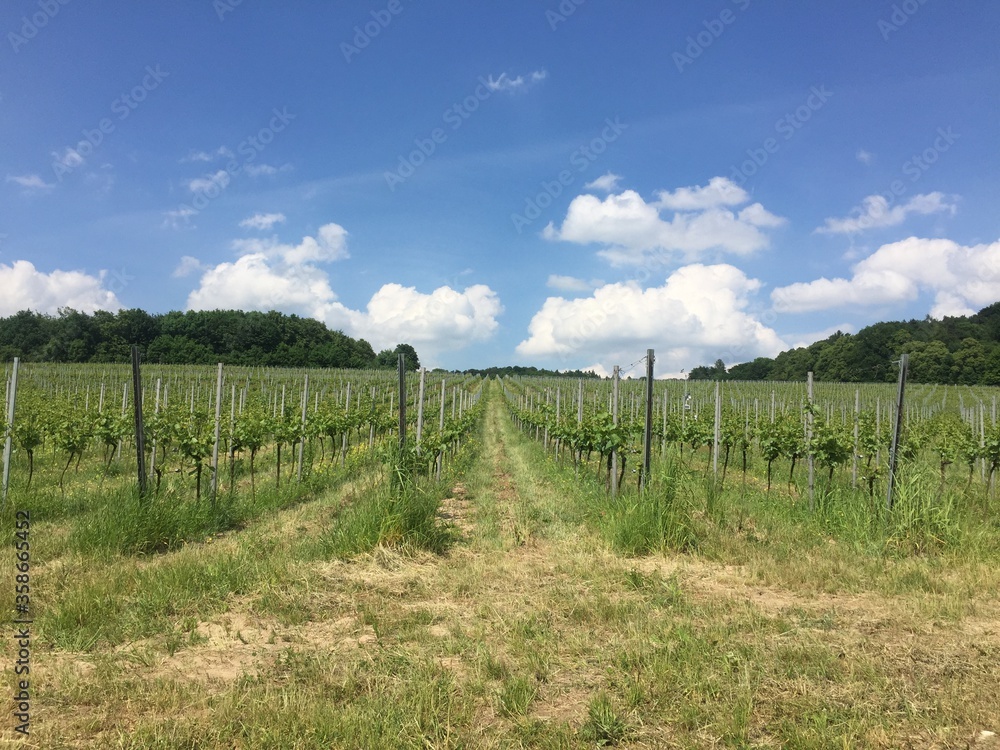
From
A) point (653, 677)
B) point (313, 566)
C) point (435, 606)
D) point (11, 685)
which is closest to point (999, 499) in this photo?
point (653, 677)

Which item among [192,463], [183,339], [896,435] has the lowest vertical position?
[192,463]

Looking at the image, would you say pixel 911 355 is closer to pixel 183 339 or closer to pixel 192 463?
pixel 192 463

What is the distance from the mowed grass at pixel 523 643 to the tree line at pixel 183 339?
53.5 meters

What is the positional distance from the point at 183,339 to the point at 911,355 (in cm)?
8333

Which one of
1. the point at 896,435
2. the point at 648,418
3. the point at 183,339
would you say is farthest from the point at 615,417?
the point at 183,339

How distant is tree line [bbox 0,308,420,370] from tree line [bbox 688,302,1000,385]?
56.6 meters

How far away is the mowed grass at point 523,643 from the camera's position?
9.78 feet

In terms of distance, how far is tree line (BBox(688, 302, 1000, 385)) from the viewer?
207 ft

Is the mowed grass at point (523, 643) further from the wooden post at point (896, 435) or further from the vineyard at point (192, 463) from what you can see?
the wooden post at point (896, 435)

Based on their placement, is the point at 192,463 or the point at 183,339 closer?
the point at 192,463

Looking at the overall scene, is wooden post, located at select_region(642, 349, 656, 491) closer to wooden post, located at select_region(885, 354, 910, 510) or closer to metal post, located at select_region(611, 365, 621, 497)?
metal post, located at select_region(611, 365, 621, 497)

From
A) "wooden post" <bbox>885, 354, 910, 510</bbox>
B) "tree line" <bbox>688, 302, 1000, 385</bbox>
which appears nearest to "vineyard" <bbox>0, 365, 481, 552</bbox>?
"wooden post" <bbox>885, 354, 910, 510</bbox>

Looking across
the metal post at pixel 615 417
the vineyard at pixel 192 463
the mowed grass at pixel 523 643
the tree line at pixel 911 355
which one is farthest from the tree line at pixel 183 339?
the tree line at pixel 911 355

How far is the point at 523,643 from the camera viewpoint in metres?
3.98
